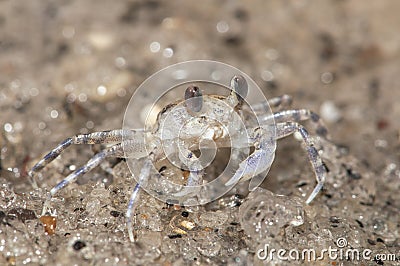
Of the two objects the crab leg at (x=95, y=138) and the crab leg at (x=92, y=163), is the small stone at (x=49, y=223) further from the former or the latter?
the crab leg at (x=95, y=138)

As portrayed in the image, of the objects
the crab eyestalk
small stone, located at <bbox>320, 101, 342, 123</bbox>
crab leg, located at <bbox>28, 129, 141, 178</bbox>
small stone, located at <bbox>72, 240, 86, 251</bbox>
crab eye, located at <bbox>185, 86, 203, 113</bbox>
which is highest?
small stone, located at <bbox>320, 101, 342, 123</bbox>

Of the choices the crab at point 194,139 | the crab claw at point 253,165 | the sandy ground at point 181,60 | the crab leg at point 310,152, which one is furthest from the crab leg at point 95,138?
the crab leg at point 310,152

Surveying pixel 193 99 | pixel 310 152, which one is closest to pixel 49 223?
pixel 193 99

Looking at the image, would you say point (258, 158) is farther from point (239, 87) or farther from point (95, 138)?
point (95, 138)

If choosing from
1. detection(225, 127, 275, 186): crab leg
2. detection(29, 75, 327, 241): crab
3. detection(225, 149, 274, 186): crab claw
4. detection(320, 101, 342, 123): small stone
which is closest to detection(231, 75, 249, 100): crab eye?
detection(29, 75, 327, 241): crab

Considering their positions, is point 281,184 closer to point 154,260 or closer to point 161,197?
point 161,197

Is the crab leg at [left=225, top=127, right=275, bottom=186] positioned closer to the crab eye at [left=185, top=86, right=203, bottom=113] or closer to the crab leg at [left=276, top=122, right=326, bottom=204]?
the crab leg at [left=276, top=122, right=326, bottom=204]
